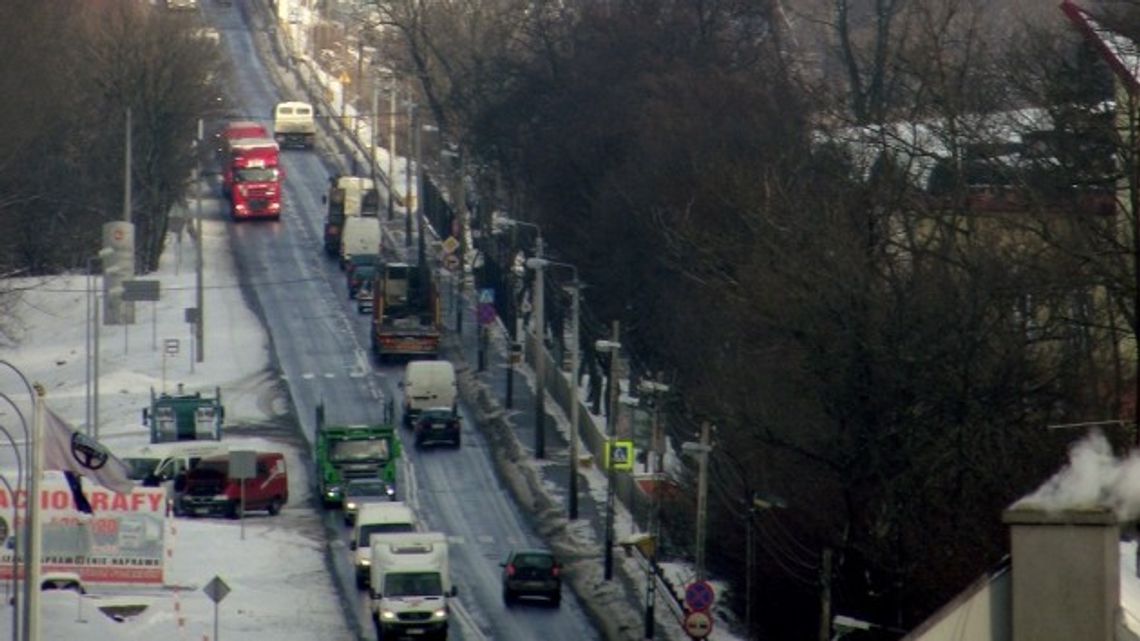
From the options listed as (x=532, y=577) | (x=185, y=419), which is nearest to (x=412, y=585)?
(x=532, y=577)

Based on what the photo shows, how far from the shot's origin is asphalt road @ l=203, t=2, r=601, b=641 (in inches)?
1896

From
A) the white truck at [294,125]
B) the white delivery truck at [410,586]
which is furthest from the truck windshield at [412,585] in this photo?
the white truck at [294,125]

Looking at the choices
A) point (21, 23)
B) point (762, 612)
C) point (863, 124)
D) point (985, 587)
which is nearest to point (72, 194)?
point (21, 23)

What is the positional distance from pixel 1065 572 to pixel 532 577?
29.8m

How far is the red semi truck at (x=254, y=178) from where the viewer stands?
9706 centimetres

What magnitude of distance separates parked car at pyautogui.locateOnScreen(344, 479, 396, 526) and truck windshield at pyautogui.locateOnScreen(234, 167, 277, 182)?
141ft

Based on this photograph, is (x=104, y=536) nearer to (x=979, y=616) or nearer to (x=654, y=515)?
(x=654, y=515)

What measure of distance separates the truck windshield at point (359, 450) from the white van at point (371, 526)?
18.1ft

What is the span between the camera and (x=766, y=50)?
76688mm

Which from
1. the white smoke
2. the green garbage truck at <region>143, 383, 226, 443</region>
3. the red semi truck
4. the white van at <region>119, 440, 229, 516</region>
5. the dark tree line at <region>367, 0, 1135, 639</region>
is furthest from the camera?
the red semi truck

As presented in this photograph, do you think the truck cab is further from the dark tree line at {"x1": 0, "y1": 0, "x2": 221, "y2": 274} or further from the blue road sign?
the blue road sign

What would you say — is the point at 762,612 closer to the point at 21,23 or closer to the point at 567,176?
the point at 567,176

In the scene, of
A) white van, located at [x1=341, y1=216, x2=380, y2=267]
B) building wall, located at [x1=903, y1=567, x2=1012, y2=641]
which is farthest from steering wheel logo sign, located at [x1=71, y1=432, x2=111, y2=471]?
white van, located at [x1=341, y1=216, x2=380, y2=267]

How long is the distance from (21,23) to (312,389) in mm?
19008
